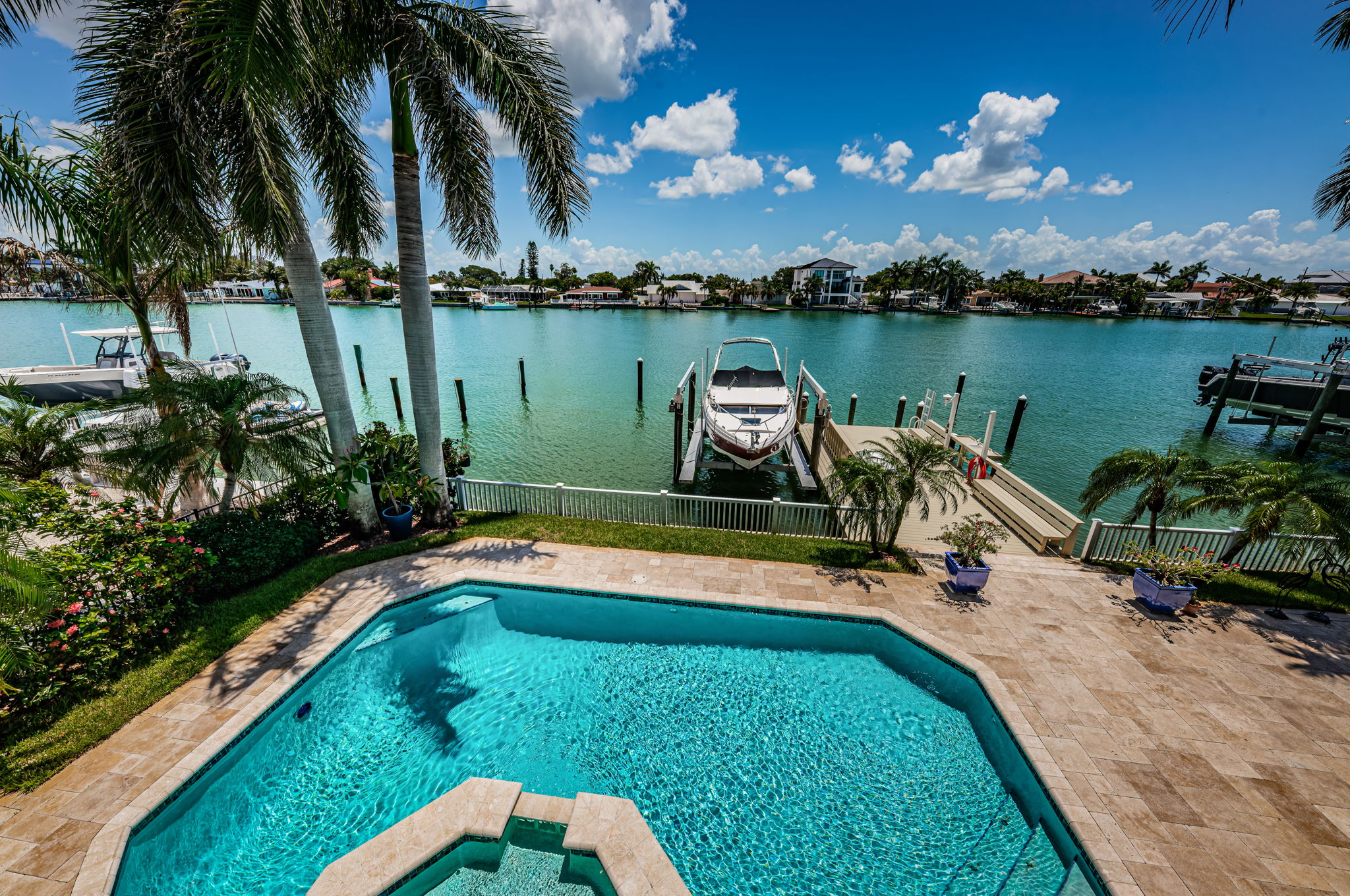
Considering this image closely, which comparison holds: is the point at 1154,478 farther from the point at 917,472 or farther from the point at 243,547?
the point at 243,547

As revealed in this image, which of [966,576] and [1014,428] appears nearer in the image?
[966,576]

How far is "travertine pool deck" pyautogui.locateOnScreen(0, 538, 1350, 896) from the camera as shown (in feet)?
15.3

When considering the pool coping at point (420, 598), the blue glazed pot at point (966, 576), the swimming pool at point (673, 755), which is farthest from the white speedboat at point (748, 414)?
the swimming pool at point (673, 755)

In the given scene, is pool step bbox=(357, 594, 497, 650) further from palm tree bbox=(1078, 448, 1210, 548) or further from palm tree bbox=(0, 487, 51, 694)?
palm tree bbox=(1078, 448, 1210, 548)

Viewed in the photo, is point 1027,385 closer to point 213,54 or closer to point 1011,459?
point 1011,459

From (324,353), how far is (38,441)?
4676mm

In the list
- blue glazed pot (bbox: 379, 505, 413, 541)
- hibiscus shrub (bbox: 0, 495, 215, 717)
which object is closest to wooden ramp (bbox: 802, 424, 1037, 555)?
blue glazed pot (bbox: 379, 505, 413, 541)

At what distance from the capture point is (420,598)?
A: 8688 mm

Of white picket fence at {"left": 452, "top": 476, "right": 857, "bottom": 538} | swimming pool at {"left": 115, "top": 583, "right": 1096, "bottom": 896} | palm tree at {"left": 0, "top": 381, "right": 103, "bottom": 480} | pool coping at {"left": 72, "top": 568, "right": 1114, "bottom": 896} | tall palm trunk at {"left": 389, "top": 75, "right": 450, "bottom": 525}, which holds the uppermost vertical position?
tall palm trunk at {"left": 389, "top": 75, "right": 450, "bottom": 525}

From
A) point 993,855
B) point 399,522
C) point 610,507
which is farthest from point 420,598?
point 993,855

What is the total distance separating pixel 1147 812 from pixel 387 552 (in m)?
12.2

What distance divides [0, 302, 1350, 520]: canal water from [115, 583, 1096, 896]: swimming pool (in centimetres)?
872

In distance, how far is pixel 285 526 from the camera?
9.33 metres

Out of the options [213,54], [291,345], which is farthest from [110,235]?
[291,345]
